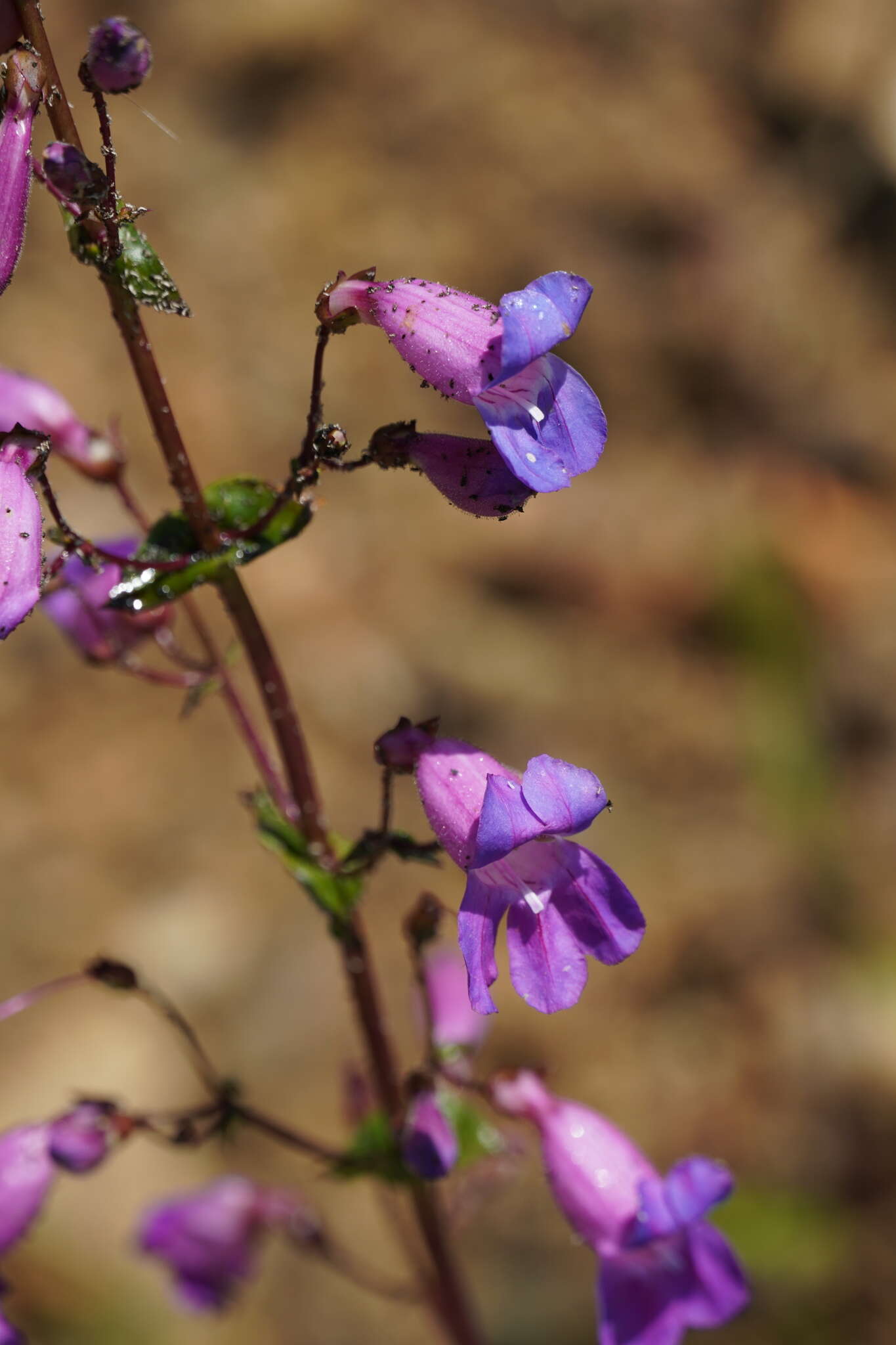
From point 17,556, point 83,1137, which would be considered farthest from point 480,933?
point 83,1137

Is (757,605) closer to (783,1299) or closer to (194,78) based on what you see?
(783,1299)

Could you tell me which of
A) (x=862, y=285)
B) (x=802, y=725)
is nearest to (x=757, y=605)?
(x=802, y=725)

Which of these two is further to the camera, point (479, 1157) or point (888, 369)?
point (888, 369)

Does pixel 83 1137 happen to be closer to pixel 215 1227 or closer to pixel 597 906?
pixel 215 1227

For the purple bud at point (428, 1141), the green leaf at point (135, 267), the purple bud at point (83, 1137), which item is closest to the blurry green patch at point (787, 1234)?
the purple bud at point (428, 1141)

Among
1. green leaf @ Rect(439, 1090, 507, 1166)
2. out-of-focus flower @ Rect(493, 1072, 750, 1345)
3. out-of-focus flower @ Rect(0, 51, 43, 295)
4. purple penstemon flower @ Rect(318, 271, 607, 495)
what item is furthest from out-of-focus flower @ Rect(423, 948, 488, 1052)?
out-of-focus flower @ Rect(0, 51, 43, 295)

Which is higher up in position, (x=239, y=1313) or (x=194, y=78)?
(x=194, y=78)
